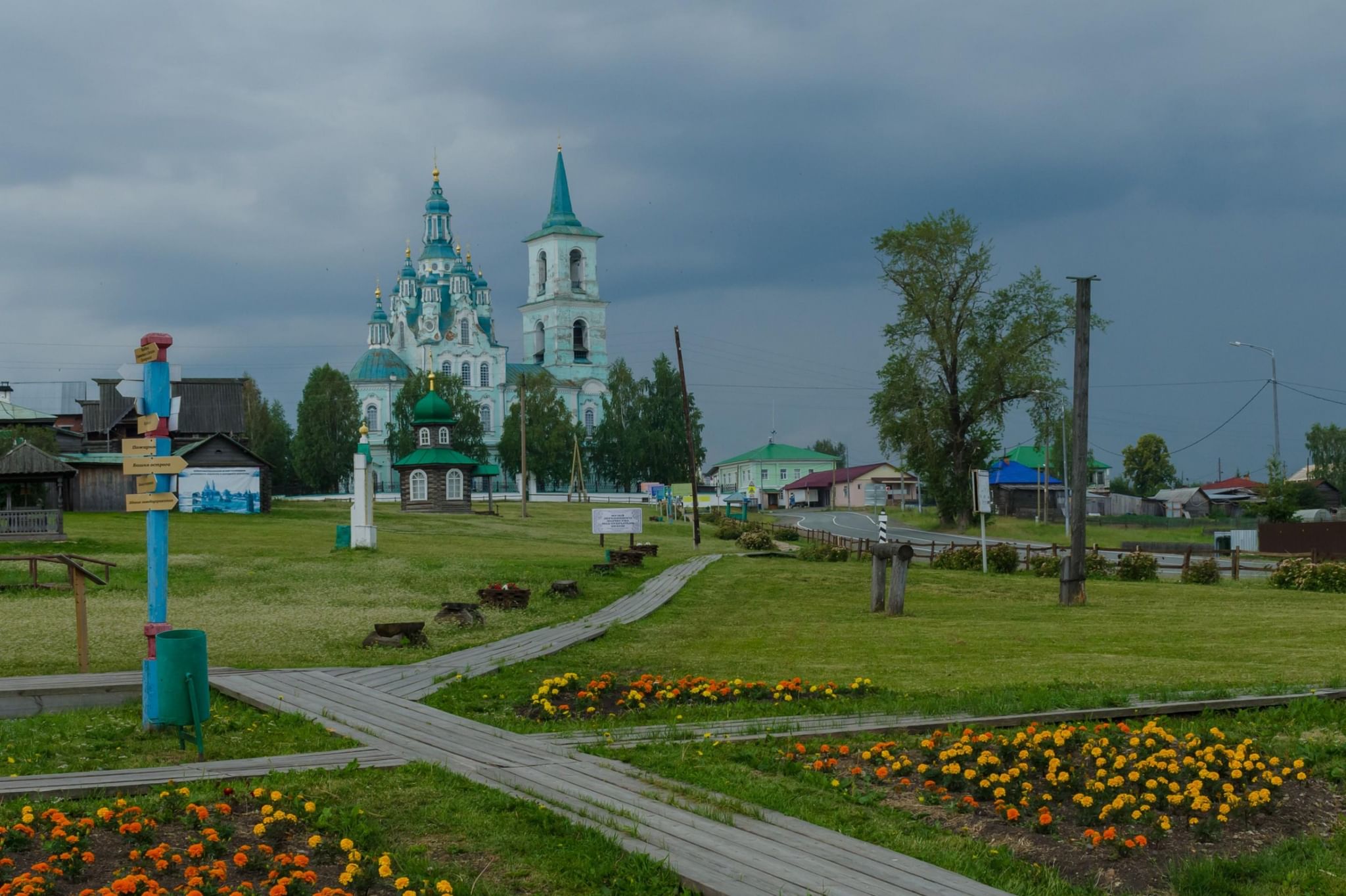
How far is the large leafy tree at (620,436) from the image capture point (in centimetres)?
11431

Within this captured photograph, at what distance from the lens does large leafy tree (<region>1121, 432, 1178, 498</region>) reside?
136375 millimetres

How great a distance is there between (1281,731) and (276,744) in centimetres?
776

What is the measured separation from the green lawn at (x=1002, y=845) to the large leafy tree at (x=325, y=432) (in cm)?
9521

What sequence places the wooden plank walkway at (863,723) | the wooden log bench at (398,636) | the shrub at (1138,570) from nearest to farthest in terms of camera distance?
the wooden plank walkway at (863,723) < the wooden log bench at (398,636) < the shrub at (1138,570)

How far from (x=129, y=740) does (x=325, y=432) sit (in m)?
94.3

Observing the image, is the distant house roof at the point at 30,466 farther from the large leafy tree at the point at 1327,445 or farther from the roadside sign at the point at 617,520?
the large leafy tree at the point at 1327,445

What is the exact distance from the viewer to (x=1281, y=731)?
10.3 metres

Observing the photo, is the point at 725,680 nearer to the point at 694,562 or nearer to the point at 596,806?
the point at 596,806

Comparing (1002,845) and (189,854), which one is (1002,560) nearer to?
(1002,845)

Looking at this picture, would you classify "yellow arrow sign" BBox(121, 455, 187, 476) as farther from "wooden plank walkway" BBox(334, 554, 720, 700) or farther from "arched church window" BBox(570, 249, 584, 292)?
"arched church window" BBox(570, 249, 584, 292)

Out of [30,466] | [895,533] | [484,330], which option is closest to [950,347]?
[895,533]

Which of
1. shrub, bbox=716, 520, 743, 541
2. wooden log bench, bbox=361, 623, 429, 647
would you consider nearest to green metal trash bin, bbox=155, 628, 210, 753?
wooden log bench, bbox=361, 623, 429, 647

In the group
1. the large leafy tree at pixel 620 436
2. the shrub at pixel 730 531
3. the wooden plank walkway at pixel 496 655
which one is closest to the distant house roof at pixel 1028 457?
the large leafy tree at pixel 620 436

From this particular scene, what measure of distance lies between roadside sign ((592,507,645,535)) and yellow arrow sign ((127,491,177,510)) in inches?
1059
